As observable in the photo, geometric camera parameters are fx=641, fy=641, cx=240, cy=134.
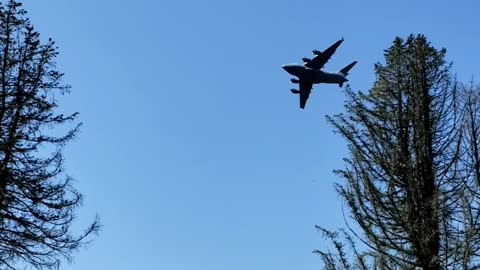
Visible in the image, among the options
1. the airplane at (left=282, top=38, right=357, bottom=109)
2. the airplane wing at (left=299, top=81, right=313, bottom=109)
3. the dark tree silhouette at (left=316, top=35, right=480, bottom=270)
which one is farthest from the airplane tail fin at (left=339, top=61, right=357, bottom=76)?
the dark tree silhouette at (left=316, top=35, right=480, bottom=270)

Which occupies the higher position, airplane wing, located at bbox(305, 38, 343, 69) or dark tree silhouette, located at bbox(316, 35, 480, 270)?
airplane wing, located at bbox(305, 38, 343, 69)

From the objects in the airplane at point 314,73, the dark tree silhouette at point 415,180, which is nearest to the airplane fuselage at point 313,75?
the airplane at point 314,73

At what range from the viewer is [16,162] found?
47.7ft

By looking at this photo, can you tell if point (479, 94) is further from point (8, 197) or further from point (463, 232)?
point (8, 197)

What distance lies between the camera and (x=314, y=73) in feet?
67.6

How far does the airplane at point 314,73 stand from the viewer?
20.2 m

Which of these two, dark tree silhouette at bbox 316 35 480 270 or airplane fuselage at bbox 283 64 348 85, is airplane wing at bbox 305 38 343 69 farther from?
dark tree silhouette at bbox 316 35 480 270

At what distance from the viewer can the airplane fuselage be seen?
20125mm

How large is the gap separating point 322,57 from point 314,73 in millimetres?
651

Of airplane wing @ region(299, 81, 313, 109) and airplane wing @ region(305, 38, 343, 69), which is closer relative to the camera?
airplane wing @ region(305, 38, 343, 69)

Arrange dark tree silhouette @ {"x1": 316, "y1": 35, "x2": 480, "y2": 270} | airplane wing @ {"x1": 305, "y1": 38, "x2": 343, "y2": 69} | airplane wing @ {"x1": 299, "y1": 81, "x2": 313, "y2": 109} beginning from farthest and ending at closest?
airplane wing @ {"x1": 299, "y1": 81, "x2": 313, "y2": 109} → airplane wing @ {"x1": 305, "y1": 38, "x2": 343, "y2": 69} → dark tree silhouette @ {"x1": 316, "y1": 35, "x2": 480, "y2": 270}

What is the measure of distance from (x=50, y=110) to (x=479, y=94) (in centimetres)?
997

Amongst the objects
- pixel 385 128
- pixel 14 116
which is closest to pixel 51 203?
pixel 14 116

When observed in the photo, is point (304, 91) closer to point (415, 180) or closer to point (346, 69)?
point (346, 69)
